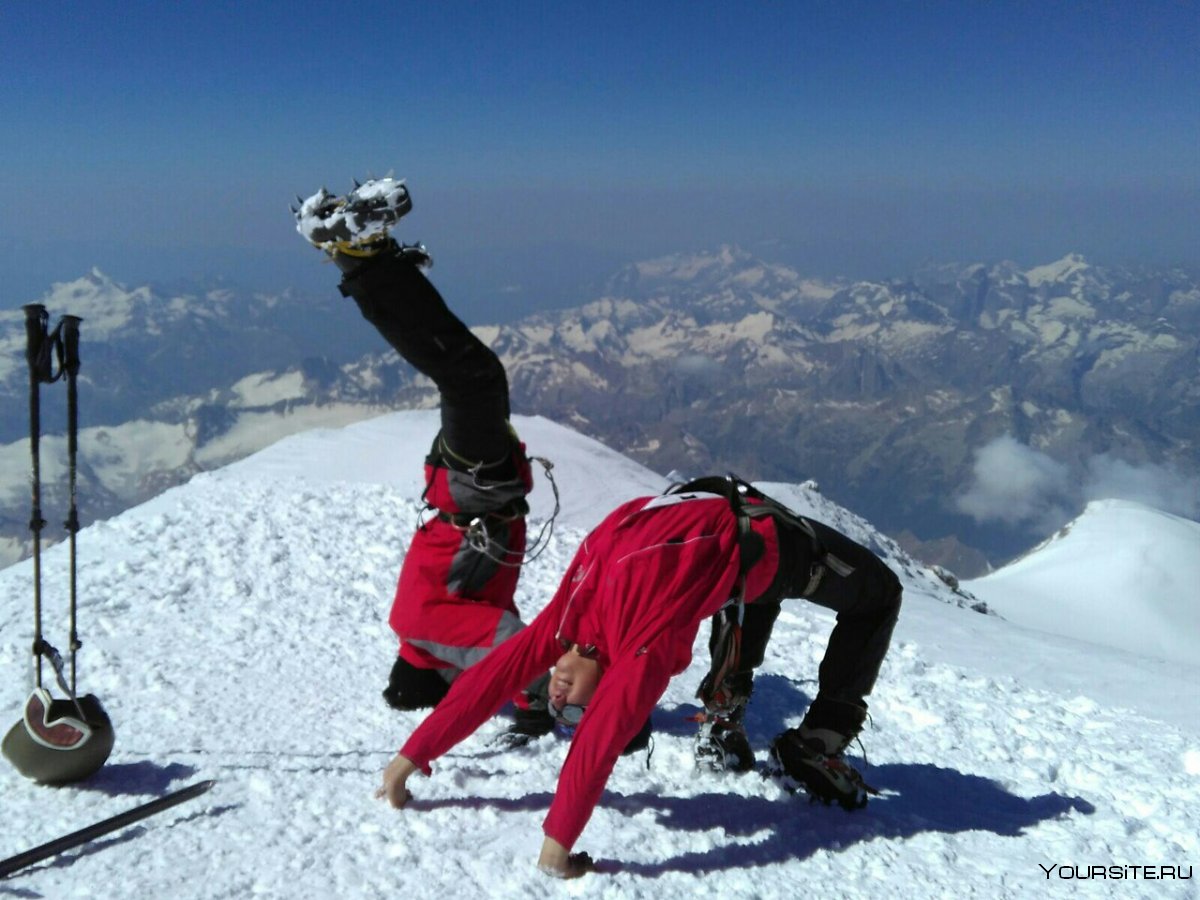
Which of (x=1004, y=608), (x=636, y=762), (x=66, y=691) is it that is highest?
(x=66, y=691)

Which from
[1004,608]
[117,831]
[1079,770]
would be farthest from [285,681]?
[1004,608]

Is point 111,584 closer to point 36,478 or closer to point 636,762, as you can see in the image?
point 36,478

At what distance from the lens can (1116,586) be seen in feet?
82.3

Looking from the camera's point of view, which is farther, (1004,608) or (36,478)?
(1004,608)

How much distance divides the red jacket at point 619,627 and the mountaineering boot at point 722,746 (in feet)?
3.01

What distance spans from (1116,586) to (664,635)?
26757 millimetres

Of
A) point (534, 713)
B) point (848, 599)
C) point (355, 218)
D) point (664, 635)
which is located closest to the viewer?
point (664, 635)

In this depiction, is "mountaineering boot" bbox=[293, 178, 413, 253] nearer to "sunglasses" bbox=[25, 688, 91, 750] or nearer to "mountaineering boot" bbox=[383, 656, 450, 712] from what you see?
"sunglasses" bbox=[25, 688, 91, 750]

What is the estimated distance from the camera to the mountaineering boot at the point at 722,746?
4035mm

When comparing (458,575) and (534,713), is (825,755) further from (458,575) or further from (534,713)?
(458,575)

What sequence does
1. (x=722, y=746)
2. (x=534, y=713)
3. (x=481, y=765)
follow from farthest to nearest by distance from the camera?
1. (x=534, y=713)
2. (x=722, y=746)
3. (x=481, y=765)

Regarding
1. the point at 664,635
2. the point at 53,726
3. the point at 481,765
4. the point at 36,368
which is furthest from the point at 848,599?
the point at 36,368

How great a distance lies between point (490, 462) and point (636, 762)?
66.3 inches

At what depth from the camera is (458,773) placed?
378 cm
